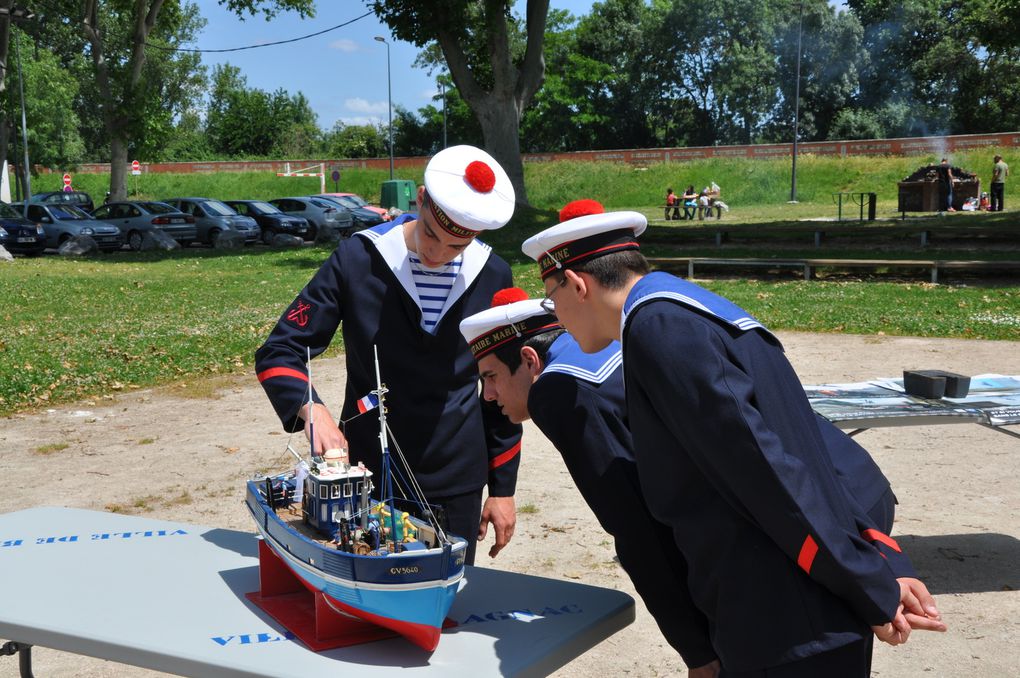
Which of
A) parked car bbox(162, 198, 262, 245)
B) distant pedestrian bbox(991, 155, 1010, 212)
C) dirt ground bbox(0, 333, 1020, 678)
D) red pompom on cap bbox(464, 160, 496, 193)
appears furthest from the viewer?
distant pedestrian bbox(991, 155, 1010, 212)

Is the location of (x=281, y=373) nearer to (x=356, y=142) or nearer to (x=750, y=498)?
(x=750, y=498)

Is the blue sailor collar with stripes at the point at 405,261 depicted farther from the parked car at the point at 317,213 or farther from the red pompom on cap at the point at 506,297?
the parked car at the point at 317,213

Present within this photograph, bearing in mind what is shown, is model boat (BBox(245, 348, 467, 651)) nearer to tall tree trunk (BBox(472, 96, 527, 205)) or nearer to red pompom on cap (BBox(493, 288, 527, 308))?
red pompom on cap (BBox(493, 288, 527, 308))

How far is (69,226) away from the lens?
29.6m

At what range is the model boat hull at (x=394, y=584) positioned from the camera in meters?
2.23

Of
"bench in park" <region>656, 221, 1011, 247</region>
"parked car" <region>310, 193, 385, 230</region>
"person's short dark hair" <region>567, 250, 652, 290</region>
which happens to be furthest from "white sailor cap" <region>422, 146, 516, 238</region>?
"parked car" <region>310, 193, 385, 230</region>

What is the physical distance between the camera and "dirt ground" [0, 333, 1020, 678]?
4.68 meters

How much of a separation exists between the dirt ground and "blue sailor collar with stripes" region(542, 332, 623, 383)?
2.57ft

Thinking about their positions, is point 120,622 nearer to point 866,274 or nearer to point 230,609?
point 230,609

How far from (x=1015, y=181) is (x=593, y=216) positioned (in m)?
47.2

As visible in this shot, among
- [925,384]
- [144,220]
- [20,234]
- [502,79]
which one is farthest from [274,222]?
[925,384]

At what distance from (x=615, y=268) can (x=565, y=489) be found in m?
5.14

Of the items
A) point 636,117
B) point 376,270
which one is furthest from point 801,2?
point 376,270

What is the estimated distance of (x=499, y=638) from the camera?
250 centimetres
